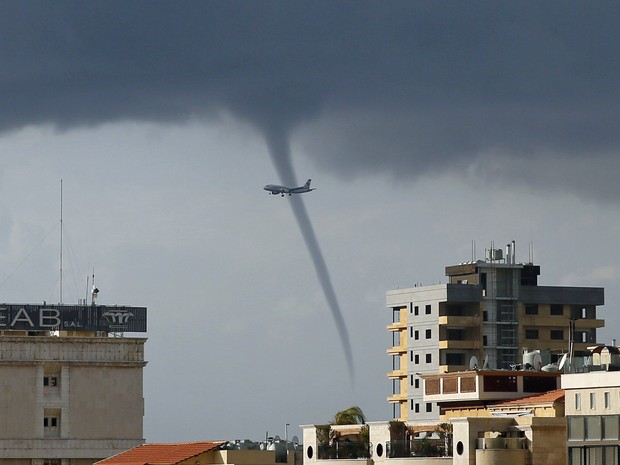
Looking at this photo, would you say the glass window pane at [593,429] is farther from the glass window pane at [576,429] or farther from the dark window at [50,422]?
the dark window at [50,422]

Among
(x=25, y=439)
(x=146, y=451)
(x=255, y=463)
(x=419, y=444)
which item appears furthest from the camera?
(x=25, y=439)

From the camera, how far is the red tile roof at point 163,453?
5787 inches

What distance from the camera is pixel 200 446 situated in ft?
489

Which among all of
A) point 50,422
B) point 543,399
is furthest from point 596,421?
point 50,422

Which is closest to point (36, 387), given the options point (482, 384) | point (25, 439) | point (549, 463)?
point (25, 439)

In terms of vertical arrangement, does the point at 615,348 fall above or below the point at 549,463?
above

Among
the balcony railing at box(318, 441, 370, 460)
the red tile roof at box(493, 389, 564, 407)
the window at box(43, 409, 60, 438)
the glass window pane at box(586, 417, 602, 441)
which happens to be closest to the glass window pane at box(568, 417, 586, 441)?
the glass window pane at box(586, 417, 602, 441)

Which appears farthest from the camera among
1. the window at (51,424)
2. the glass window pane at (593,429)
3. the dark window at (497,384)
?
the window at (51,424)

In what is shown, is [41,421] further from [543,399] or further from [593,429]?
[593,429]

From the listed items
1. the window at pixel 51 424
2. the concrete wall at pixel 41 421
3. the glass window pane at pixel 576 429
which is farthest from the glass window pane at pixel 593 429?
the window at pixel 51 424

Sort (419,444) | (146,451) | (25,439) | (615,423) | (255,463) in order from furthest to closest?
(25,439) → (146,451) → (255,463) → (419,444) → (615,423)

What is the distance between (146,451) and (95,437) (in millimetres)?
42867

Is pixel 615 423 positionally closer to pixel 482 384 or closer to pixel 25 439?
pixel 482 384

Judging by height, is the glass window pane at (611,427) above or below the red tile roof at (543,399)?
below
